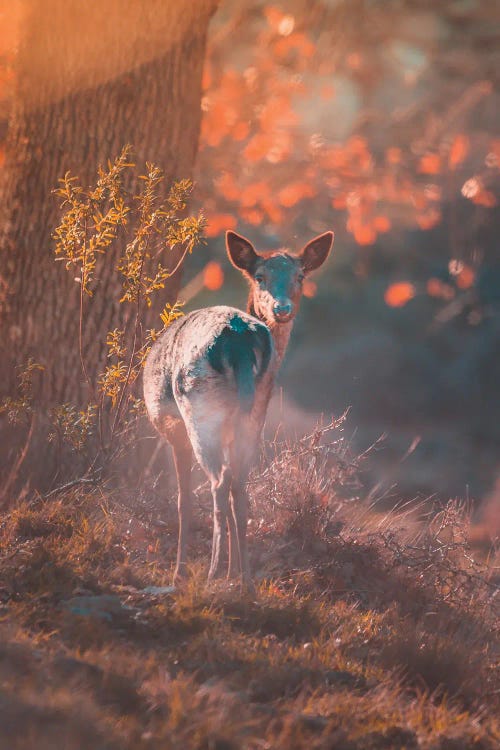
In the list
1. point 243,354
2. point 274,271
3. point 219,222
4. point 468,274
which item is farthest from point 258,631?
point 219,222

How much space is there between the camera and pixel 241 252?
7418 mm

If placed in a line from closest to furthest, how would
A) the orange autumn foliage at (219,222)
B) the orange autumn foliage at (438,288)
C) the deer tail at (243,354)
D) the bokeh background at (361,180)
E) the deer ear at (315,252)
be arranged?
the deer tail at (243,354) < the deer ear at (315,252) < the bokeh background at (361,180) < the orange autumn foliage at (219,222) < the orange autumn foliage at (438,288)

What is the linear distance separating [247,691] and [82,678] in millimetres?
785

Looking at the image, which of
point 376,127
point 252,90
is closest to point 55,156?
point 252,90

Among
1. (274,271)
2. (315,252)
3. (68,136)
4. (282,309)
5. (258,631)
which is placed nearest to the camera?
(258,631)

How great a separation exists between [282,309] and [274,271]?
45 cm

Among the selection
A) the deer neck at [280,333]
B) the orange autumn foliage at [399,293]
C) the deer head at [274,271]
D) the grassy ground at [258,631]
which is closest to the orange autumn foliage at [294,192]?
the orange autumn foliage at [399,293]

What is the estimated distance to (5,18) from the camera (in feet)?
31.6

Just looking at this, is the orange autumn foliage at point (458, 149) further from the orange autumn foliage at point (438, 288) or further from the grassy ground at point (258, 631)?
the grassy ground at point (258, 631)

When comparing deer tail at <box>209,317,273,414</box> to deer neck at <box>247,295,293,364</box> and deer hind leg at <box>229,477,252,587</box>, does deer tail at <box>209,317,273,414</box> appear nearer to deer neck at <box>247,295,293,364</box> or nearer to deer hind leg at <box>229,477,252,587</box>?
deer hind leg at <box>229,477,252,587</box>

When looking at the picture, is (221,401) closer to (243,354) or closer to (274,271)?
(243,354)

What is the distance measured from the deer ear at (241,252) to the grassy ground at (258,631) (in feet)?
5.57

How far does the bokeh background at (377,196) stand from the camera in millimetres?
12734

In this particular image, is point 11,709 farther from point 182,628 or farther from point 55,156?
point 55,156
